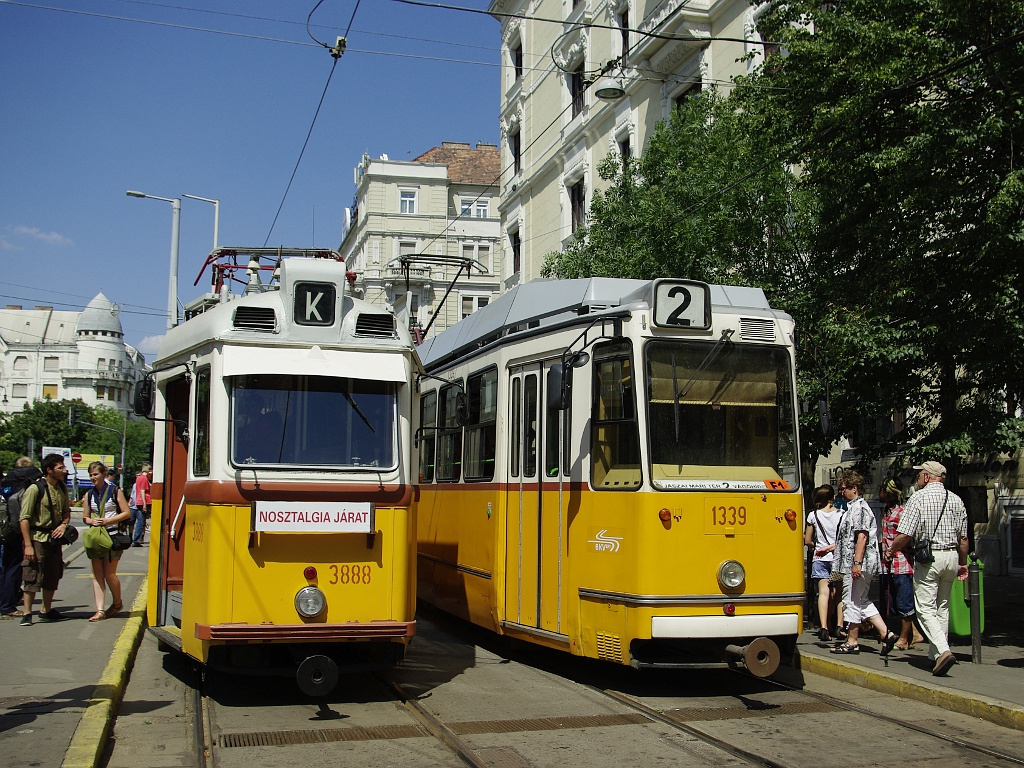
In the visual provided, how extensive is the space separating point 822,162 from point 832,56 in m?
1.16

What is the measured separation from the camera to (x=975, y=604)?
373 inches

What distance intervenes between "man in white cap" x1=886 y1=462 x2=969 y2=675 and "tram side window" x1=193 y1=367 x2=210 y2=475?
19.4 feet

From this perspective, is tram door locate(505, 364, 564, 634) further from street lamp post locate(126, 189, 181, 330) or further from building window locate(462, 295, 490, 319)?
building window locate(462, 295, 490, 319)

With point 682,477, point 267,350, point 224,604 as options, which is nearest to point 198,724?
point 224,604

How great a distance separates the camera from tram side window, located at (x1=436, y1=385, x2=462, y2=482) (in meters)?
11.5

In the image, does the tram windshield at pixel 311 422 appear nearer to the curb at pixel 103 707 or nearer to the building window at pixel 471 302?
the curb at pixel 103 707

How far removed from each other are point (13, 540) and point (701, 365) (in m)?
7.76

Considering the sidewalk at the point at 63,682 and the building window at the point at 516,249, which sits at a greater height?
the building window at the point at 516,249

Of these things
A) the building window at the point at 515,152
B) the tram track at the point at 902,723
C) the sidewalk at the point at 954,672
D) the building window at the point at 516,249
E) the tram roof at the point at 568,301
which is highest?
the building window at the point at 515,152

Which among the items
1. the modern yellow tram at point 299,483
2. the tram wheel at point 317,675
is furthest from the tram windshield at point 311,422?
the tram wheel at point 317,675

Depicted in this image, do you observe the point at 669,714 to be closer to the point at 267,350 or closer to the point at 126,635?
the point at 267,350

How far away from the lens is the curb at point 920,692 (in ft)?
25.1

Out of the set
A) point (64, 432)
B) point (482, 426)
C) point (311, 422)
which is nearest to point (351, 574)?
point (311, 422)

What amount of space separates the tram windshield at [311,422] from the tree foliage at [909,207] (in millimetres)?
5406
